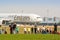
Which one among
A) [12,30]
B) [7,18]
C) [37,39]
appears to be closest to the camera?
[37,39]

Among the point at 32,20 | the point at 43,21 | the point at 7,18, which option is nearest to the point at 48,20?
the point at 43,21

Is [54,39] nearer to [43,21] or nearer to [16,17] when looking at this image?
[16,17]

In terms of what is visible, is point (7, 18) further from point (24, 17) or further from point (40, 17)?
point (40, 17)

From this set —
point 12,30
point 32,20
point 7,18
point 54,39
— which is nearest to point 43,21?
point 32,20

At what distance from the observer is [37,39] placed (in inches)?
448

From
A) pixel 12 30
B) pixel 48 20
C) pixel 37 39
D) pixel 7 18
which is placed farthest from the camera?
pixel 48 20

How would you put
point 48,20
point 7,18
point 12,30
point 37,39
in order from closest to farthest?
point 37,39, point 12,30, point 7,18, point 48,20

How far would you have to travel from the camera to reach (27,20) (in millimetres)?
91812

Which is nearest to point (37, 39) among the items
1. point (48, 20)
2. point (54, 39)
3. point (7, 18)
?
point (54, 39)

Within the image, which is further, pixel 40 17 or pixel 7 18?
pixel 40 17

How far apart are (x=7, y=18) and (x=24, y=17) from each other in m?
6.60

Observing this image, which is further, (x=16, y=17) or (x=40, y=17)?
(x=40, y=17)

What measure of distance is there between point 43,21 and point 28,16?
11.6 metres

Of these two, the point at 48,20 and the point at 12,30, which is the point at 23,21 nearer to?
the point at 48,20
